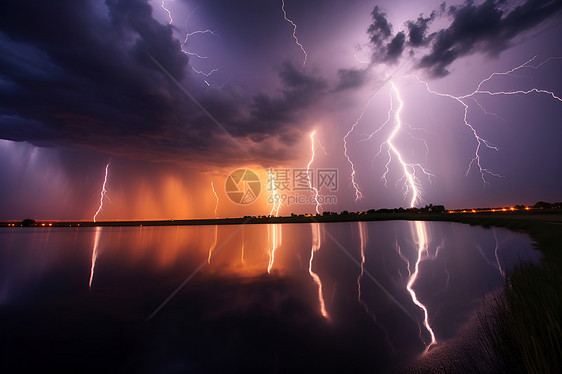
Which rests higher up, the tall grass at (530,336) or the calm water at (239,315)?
the tall grass at (530,336)

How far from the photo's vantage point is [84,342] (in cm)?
493

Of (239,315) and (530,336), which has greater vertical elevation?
(530,336)

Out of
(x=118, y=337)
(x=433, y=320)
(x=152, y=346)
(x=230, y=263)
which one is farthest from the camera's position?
(x=230, y=263)

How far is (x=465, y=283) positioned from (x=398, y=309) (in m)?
4.23

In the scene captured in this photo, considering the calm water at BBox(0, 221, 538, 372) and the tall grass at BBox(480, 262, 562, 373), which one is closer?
the tall grass at BBox(480, 262, 562, 373)

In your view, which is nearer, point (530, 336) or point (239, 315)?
point (530, 336)

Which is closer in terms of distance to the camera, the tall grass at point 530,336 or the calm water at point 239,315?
the tall grass at point 530,336

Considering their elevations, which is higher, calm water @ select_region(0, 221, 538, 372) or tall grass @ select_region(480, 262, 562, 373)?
tall grass @ select_region(480, 262, 562, 373)

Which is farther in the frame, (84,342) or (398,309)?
(398,309)

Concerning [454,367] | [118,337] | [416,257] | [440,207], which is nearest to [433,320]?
[454,367]

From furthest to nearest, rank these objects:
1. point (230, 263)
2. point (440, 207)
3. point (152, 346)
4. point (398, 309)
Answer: point (440, 207) < point (230, 263) < point (398, 309) < point (152, 346)

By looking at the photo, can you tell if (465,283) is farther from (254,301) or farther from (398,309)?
(254,301)

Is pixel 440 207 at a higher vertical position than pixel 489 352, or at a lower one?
higher

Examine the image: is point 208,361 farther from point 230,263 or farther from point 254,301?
point 230,263
